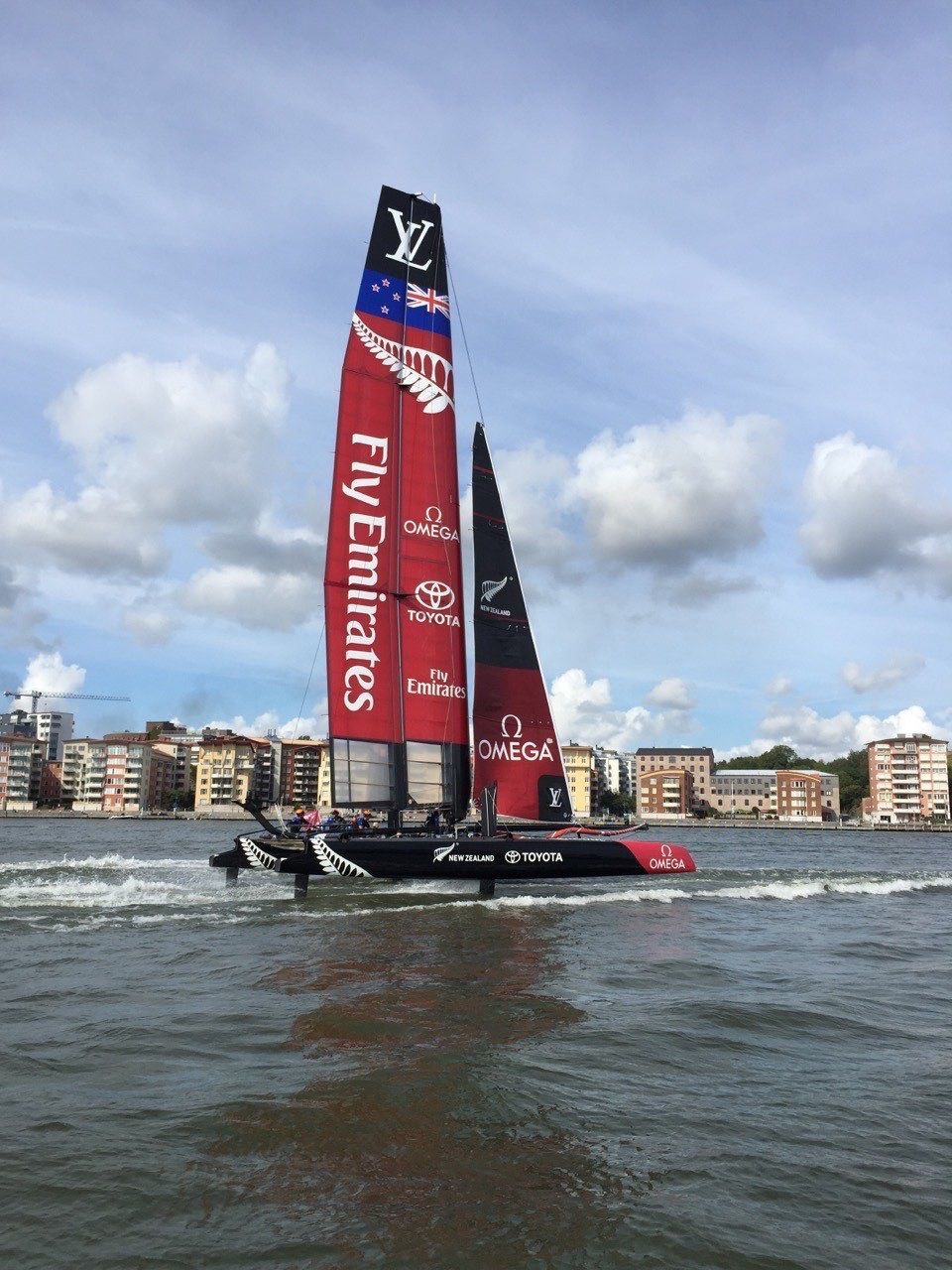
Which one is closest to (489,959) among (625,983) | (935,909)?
(625,983)

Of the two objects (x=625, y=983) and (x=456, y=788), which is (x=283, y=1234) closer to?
(x=625, y=983)

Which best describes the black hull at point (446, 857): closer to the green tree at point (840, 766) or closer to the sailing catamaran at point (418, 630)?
the sailing catamaran at point (418, 630)

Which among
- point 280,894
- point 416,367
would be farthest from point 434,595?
point 280,894

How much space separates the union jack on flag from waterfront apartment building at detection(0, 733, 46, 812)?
132787 mm

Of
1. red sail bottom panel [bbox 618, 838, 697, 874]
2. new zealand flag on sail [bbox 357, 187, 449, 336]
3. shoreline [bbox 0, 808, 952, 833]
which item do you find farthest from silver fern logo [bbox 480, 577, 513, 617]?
shoreline [bbox 0, 808, 952, 833]

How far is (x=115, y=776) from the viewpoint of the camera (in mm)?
140875

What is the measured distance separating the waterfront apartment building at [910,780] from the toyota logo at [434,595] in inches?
5299

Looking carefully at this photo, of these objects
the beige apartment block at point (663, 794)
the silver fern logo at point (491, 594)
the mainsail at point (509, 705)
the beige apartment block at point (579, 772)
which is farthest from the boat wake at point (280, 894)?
the beige apartment block at point (663, 794)

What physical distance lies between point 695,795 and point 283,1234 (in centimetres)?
15939

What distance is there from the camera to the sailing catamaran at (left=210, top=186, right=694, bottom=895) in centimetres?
2133

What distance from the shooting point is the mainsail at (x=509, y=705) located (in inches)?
890

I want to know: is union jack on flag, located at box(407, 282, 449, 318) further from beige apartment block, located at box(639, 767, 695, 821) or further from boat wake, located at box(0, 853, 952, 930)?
beige apartment block, located at box(639, 767, 695, 821)

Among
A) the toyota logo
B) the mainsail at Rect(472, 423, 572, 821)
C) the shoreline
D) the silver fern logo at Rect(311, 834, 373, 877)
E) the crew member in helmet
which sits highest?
the toyota logo

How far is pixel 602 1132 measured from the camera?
696cm
